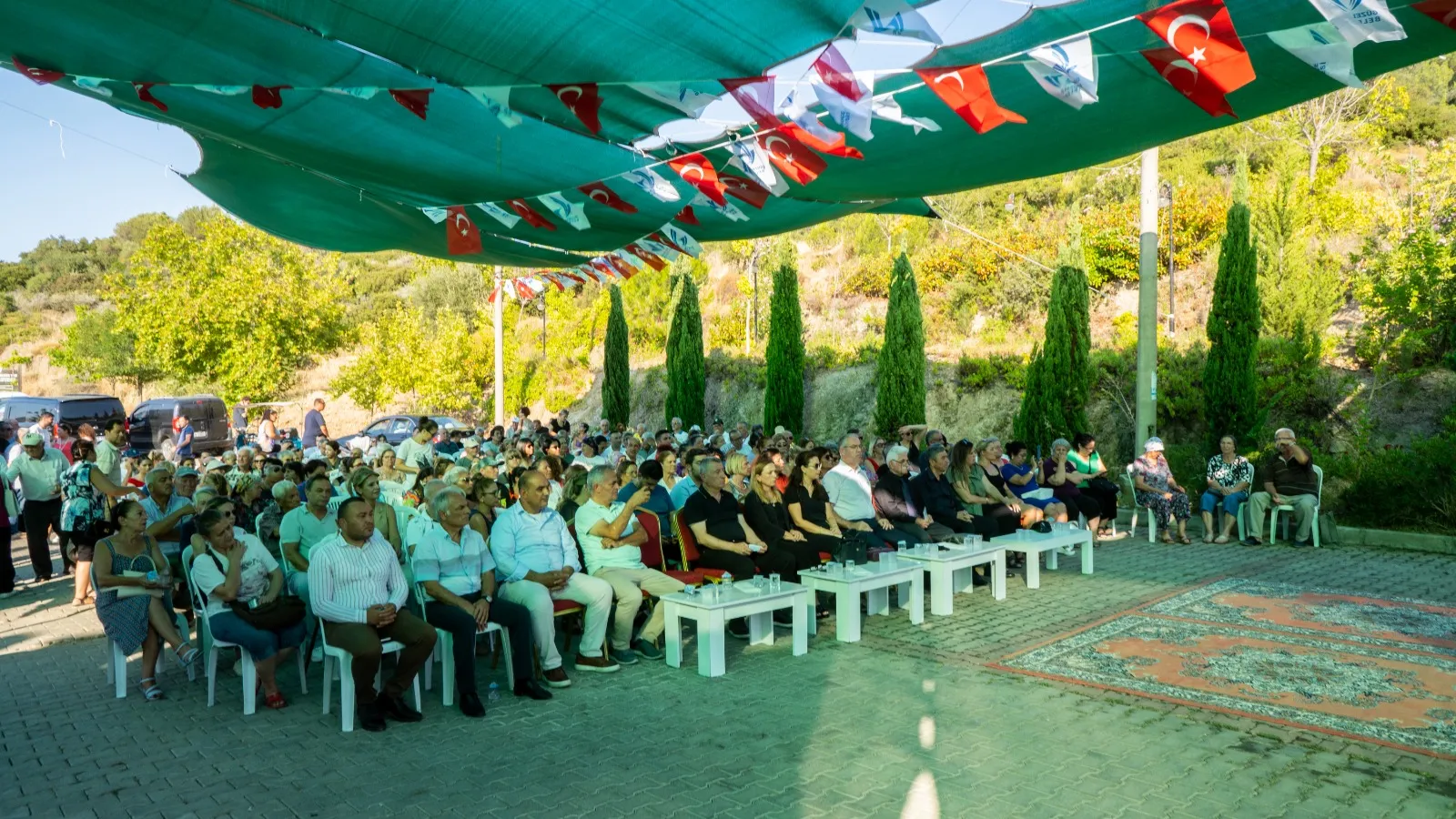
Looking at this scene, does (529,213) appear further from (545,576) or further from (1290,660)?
(1290,660)

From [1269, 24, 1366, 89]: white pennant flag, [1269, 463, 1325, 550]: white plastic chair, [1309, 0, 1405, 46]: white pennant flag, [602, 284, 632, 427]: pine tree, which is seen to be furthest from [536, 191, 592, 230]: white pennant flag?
[602, 284, 632, 427]: pine tree

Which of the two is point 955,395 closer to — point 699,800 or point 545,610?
point 545,610

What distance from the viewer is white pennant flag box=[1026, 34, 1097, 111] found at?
4.30 metres

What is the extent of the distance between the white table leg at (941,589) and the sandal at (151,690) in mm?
5230

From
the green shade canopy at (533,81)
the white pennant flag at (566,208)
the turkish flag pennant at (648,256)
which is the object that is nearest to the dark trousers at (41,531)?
the green shade canopy at (533,81)

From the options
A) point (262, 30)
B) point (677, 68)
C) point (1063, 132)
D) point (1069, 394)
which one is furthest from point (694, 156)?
point (1069, 394)

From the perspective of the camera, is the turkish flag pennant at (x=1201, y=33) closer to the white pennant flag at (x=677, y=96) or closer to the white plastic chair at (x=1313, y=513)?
the white pennant flag at (x=677, y=96)

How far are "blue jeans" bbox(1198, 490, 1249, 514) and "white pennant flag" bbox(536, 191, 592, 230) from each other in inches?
316

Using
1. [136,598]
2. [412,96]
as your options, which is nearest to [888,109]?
[412,96]

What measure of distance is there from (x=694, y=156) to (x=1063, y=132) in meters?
2.20

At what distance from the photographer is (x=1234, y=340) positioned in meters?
13.2

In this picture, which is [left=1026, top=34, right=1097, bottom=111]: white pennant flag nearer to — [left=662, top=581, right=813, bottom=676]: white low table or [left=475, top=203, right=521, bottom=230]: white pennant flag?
[left=662, top=581, right=813, bottom=676]: white low table

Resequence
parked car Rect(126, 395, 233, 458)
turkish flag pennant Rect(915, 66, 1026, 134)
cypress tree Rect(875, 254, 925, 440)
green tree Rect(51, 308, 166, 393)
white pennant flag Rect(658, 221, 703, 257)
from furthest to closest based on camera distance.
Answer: green tree Rect(51, 308, 166, 393) → parked car Rect(126, 395, 233, 458) → cypress tree Rect(875, 254, 925, 440) → white pennant flag Rect(658, 221, 703, 257) → turkish flag pennant Rect(915, 66, 1026, 134)

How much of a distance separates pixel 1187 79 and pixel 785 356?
14919 millimetres
